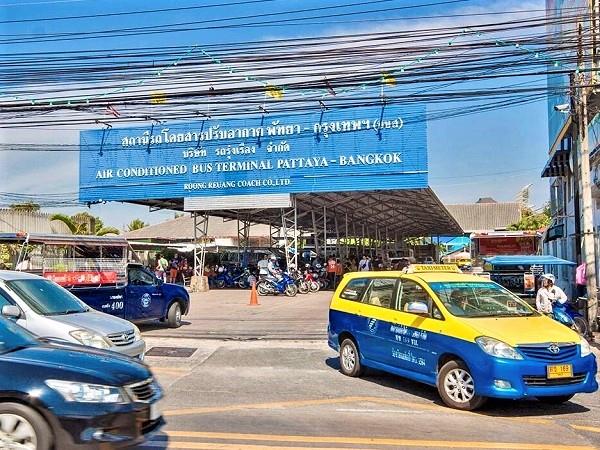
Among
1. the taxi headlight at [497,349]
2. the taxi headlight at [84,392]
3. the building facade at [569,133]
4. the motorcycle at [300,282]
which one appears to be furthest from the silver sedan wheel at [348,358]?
the motorcycle at [300,282]

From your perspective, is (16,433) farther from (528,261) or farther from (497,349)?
(528,261)

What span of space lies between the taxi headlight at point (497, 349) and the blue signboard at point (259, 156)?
19334mm

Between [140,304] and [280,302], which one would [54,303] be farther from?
[280,302]

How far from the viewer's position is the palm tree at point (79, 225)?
38931 millimetres

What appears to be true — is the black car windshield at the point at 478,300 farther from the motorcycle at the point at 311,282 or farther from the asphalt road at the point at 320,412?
the motorcycle at the point at 311,282

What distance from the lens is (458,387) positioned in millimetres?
7719

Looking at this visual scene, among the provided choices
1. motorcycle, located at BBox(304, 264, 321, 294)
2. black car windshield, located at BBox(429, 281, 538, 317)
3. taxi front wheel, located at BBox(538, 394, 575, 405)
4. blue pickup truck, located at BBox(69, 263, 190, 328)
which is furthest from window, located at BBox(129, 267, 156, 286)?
motorcycle, located at BBox(304, 264, 321, 294)

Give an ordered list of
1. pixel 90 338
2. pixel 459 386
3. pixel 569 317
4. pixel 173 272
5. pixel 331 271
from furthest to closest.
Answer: pixel 173 272 → pixel 331 271 → pixel 569 317 → pixel 90 338 → pixel 459 386

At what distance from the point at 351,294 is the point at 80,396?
19.8ft

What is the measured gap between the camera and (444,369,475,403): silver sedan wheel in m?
7.59

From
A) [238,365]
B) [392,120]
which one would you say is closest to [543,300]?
[238,365]

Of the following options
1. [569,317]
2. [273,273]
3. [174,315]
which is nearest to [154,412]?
[569,317]

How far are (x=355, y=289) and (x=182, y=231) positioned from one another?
164 feet

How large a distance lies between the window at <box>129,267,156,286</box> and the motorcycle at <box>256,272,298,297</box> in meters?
12.6
